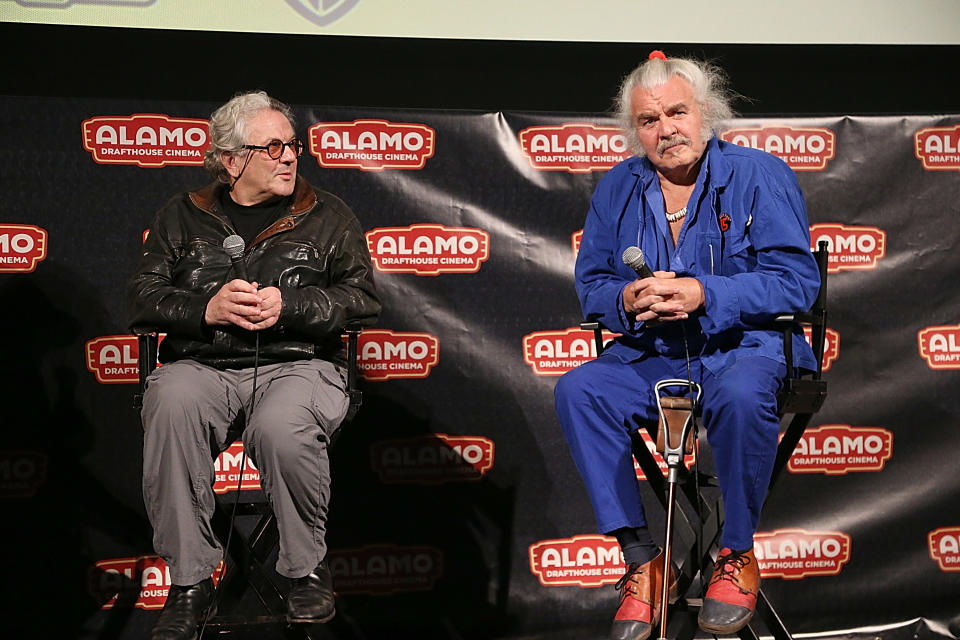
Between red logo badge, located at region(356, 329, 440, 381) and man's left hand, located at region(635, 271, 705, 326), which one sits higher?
Answer: man's left hand, located at region(635, 271, 705, 326)

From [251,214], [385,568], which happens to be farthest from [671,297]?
[385,568]

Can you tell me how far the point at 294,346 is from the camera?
262 centimetres

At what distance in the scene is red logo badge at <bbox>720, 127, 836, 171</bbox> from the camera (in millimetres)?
3490

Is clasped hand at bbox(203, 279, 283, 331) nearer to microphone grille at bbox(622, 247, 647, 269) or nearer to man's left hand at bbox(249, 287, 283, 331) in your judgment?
man's left hand at bbox(249, 287, 283, 331)

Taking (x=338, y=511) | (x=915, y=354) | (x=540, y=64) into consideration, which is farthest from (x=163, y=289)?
(x=915, y=354)

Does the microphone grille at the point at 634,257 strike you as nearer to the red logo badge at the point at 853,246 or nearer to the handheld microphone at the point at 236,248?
the handheld microphone at the point at 236,248

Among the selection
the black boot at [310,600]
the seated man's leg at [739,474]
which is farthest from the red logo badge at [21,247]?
the seated man's leg at [739,474]

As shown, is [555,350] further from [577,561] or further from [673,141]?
[673,141]

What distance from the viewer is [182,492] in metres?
2.28

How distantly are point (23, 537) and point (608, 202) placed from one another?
7.21 feet

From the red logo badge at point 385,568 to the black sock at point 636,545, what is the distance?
3.95 feet

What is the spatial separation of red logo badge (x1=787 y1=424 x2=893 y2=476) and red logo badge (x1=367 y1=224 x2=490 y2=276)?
1.36 m

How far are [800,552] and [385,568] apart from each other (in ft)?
4.84

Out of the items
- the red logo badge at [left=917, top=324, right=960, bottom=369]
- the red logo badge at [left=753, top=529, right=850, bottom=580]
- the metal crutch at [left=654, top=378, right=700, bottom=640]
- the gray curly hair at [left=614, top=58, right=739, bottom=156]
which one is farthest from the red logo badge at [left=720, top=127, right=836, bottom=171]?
the metal crutch at [left=654, top=378, right=700, bottom=640]
